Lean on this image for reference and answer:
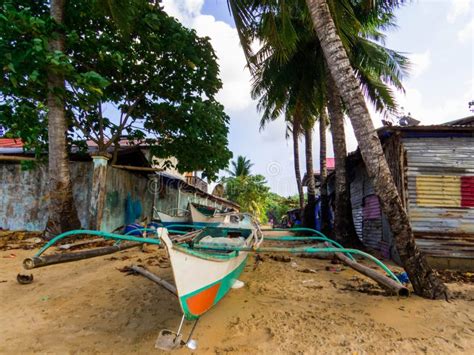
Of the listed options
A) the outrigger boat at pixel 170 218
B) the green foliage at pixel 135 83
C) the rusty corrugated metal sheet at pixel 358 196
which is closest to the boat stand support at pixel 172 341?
→ the green foliage at pixel 135 83

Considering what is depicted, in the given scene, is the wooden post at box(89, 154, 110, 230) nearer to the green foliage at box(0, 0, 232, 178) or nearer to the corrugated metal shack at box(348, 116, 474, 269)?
the green foliage at box(0, 0, 232, 178)

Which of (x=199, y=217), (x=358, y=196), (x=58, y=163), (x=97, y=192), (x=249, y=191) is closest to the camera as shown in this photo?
(x=58, y=163)

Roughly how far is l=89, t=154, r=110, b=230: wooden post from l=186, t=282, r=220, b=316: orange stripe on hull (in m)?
6.45

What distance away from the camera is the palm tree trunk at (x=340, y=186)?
898 cm

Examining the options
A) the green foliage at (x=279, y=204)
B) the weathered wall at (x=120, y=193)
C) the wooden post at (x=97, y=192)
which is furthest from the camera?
the green foliage at (x=279, y=204)

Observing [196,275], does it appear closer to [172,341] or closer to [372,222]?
[172,341]

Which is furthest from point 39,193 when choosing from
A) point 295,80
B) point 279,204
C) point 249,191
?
point 279,204

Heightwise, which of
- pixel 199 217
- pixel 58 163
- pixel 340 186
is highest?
pixel 58 163

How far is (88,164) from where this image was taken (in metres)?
9.98

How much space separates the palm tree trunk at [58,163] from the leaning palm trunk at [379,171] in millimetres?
7200

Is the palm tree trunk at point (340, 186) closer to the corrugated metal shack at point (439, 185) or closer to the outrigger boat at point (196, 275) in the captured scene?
the corrugated metal shack at point (439, 185)

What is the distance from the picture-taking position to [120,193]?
1088cm

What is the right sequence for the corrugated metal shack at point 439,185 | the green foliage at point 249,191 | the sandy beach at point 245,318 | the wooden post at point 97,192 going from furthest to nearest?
the green foliage at point 249,191
the wooden post at point 97,192
the corrugated metal shack at point 439,185
the sandy beach at point 245,318

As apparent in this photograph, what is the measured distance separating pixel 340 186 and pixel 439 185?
8.79 ft
